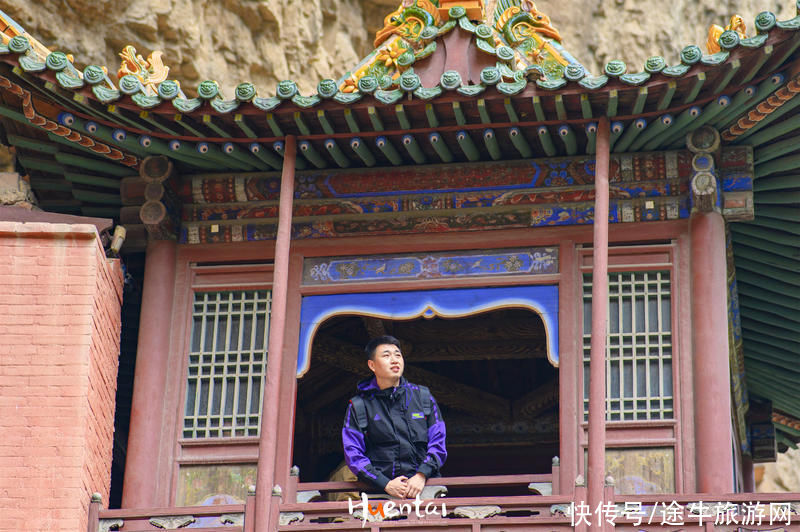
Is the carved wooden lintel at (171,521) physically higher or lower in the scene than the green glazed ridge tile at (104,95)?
lower

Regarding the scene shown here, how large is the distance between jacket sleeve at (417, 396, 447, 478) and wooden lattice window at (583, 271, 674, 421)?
3.24 feet

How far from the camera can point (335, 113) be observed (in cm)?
988

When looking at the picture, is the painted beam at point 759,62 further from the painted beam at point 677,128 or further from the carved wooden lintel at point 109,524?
the carved wooden lintel at point 109,524

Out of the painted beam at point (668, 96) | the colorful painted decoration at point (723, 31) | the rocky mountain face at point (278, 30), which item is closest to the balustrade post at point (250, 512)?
the painted beam at point (668, 96)

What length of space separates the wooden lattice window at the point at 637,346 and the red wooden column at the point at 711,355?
0.21 m

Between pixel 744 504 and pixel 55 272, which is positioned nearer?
pixel 744 504

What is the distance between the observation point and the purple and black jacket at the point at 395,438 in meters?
9.54

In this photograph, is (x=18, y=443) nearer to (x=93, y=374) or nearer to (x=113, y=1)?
(x=93, y=374)

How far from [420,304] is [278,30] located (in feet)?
25.5

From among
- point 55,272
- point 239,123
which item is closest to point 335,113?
point 239,123

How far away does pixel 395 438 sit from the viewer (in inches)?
380

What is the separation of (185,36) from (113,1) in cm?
88

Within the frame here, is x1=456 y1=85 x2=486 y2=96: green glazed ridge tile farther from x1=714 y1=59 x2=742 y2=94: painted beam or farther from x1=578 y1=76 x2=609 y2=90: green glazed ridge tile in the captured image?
x1=714 y1=59 x2=742 y2=94: painted beam

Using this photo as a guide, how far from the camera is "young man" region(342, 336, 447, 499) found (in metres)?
9.45
